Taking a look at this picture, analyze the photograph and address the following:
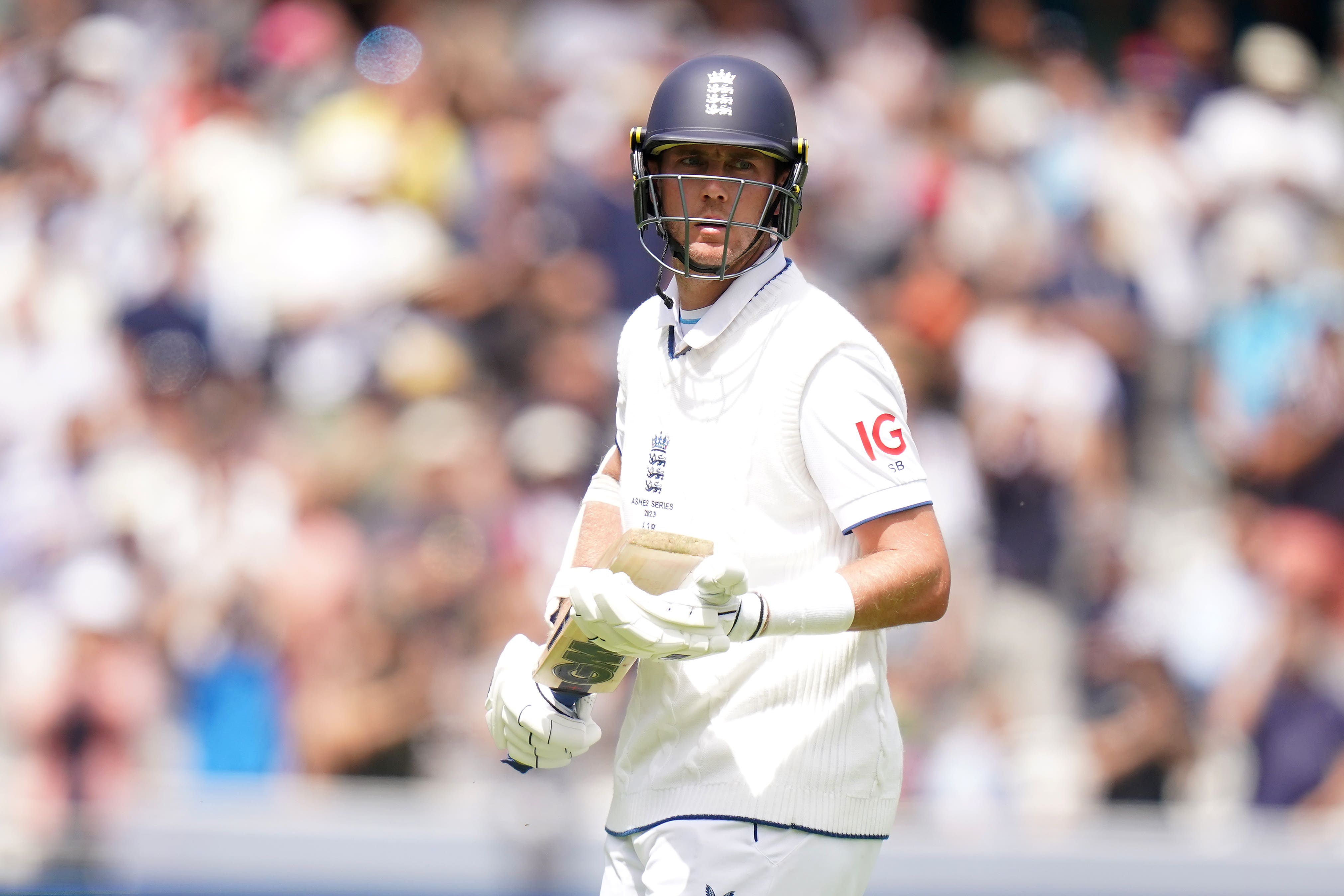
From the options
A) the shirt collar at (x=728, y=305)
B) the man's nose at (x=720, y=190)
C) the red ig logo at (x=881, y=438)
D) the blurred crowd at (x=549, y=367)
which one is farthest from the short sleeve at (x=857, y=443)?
the blurred crowd at (x=549, y=367)

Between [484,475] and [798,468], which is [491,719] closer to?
[798,468]

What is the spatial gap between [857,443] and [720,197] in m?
0.61

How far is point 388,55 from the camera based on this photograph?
1048 cm

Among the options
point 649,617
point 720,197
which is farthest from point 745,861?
point 720,197

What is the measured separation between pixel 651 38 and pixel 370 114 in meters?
1.99

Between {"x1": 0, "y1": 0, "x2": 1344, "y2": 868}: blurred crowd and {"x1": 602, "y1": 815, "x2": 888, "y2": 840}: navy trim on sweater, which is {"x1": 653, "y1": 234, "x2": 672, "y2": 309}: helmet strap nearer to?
{"x1": 602, "y1": 815, "x2": 888, "y2": 840}: navy trim on sweater

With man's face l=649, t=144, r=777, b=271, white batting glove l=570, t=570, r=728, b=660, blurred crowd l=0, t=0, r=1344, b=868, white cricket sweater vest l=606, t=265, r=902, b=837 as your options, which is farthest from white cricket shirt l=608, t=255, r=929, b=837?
blurred crowd l=0, t=0, r=1344, b=868

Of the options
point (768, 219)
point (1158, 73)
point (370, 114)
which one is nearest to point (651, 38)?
point (370, 114)

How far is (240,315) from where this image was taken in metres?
9.27

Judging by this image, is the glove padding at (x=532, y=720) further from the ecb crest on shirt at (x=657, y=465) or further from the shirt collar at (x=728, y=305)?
the shirt collar at (x=728, y=305)

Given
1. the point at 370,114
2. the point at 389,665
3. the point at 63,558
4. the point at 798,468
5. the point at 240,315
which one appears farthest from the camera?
the point at 370,114

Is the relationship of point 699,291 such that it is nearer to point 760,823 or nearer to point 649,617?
point 649,617

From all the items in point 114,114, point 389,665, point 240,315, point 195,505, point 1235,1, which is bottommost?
point 389,665

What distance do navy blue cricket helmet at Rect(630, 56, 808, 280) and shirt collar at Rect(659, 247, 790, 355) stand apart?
19mm
